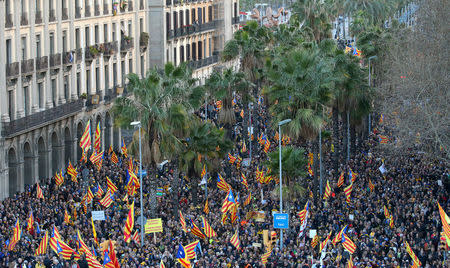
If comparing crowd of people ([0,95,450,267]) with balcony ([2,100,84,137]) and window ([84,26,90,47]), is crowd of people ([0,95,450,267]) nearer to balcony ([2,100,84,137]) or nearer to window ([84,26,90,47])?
balcony ([2,100,84,137])

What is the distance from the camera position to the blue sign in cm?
4216

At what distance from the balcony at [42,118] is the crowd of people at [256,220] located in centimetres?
320

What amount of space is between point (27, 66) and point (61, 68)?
5.63 m

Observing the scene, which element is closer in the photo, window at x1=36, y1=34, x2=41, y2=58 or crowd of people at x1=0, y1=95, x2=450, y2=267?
crowd of people at x1=0, y1=95, x2=450, y2=267

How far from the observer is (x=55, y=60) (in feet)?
207

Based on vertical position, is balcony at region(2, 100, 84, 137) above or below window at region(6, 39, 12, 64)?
below

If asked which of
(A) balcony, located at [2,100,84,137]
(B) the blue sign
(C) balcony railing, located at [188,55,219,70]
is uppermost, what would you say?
(A) balcony, located at [2,100,84,137]

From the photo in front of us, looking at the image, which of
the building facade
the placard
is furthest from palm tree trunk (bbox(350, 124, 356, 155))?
the placard

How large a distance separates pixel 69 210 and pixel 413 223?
614 inches

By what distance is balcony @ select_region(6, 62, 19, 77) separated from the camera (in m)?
56.4

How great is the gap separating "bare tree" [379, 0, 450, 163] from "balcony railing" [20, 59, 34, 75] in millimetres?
20064

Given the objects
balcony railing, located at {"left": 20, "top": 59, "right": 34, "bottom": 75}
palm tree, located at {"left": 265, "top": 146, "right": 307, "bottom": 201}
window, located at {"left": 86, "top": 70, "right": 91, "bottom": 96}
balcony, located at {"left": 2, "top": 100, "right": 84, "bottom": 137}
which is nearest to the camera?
palm tree, located at {"left": 265, "top": 146, "right": 307, "bottom": 201}

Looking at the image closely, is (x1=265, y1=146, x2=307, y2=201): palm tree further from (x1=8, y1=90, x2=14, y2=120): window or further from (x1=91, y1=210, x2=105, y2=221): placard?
(x1=8, y1=90, x2=14, y2=120): window

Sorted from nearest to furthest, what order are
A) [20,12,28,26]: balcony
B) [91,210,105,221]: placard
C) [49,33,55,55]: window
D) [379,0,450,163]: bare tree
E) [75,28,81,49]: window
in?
[91,210,105,221]: placard
[379,0,450,163]: bare tree
[20,12,28,26]: balcony
[49,33,55,55]: window
[75,28,81,49]: window
